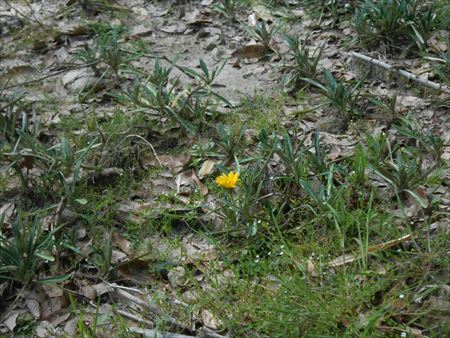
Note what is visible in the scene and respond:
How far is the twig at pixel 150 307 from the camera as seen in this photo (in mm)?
2549

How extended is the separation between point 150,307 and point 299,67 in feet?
6.16

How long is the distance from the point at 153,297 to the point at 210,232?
427mm

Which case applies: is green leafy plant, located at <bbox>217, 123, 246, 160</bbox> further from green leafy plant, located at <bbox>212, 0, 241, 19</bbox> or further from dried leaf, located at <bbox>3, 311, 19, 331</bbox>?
green leafy plant, located at <bbox>212, 0, 241, 19</bbox>

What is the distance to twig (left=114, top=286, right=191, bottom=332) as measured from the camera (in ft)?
8.36

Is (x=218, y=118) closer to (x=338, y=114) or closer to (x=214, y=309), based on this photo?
(x=338, y=114)

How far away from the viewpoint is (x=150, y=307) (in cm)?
262

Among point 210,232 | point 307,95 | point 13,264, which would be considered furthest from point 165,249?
point 307,95

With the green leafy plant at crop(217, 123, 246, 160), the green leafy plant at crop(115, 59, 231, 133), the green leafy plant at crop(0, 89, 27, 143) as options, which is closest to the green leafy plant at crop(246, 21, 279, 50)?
the green leafy plant at crop(115, 59, 231, 133)

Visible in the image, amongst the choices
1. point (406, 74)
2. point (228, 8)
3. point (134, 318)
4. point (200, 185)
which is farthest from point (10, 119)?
point (406, 74)

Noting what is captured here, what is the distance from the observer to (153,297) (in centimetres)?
270

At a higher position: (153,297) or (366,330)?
(366,330)

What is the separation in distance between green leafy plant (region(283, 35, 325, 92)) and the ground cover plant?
0.5 inches

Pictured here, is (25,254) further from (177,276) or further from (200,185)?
(200,185)

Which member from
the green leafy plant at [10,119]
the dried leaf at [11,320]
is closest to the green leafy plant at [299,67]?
the green leafy plant at [10,119]
